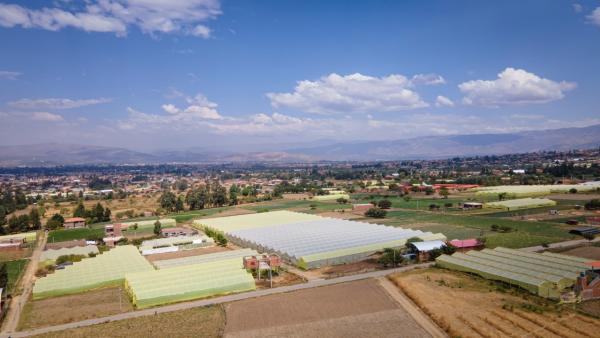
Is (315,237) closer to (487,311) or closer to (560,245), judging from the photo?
(487,311)

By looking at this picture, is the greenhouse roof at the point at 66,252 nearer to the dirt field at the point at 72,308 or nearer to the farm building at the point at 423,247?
the dirt field at the point at 72,308

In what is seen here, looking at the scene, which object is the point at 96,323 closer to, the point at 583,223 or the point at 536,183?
the point at 583,223

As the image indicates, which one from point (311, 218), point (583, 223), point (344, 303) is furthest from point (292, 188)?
point (344, 303)

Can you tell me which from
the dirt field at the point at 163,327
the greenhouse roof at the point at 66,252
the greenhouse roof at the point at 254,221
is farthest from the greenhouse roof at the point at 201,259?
the greenhouse roof at the point at 254,221

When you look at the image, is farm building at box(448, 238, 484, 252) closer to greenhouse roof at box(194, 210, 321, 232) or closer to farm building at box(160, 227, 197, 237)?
greenhouse roof at box(194, 210, 321, 232)

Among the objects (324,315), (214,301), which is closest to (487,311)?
(324,315)
